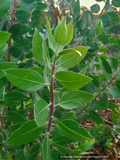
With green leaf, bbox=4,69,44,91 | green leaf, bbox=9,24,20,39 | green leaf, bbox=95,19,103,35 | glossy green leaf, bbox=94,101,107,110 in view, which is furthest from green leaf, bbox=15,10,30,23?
glossy green leaf, bbox=94,101,107,110

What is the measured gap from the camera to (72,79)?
12.0 inches

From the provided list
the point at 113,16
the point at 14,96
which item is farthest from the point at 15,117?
the point at 113,16

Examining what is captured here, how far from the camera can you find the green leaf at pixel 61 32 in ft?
0.88

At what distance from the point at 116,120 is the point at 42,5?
1165mm

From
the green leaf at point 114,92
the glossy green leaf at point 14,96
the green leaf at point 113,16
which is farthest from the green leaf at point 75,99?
the green leaf at point 113,16

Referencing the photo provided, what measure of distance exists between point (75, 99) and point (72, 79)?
94 millimetres

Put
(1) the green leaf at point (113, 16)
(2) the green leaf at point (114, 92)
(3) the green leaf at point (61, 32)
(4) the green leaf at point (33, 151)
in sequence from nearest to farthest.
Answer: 1. (3) the green leaf at point (61, 32)
2. (4) the green leaf at point (33, 151)
3. (2) the green leaf at point (114, 92)
4. (1) the green leaf at point (113, 16)

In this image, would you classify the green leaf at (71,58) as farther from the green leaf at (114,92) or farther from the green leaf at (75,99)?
the green leaf at (114,92)

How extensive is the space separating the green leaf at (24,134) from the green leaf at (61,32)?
9.5 inches

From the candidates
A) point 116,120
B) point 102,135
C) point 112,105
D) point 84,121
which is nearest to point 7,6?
point 112,105

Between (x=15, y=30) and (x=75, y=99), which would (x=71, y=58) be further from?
(x=15, y=30)

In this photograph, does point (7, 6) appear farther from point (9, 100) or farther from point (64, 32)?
point (9, 100)

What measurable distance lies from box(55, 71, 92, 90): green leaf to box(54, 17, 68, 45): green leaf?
0.07 meters

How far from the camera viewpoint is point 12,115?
1.83ft
